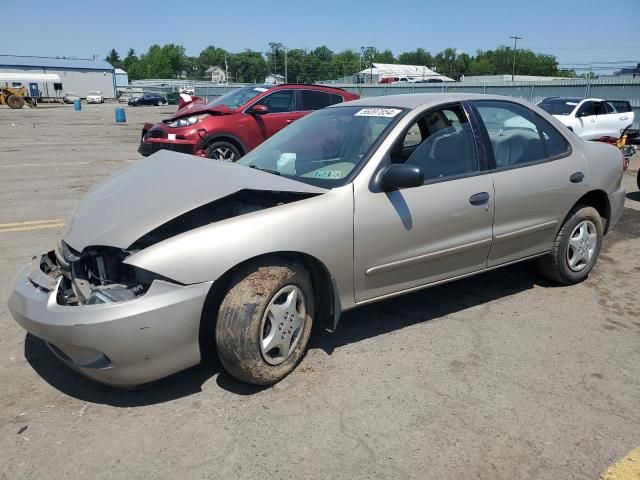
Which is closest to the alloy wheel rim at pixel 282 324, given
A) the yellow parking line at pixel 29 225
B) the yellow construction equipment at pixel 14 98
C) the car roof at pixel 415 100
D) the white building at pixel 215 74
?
the car roof at pixel 415 100

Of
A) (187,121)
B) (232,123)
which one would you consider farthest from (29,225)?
(232,123)

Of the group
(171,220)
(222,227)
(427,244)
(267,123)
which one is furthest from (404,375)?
(267,123)

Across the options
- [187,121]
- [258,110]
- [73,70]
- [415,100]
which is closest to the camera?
[415,100]

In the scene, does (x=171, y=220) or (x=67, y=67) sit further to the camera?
(x=67, y=67)

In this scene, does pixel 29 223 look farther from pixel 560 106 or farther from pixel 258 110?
pixel 560 106

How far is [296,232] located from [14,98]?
48565 mm

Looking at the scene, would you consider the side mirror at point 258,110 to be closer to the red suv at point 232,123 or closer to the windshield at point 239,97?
the red suv at point 232,123

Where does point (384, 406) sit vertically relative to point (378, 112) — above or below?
below

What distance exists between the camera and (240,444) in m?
2.57

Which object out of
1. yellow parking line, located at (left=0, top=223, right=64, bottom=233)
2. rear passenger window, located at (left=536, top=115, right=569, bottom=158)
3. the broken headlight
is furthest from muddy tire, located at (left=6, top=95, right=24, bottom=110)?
rear passenger window, located at (left=536, top=115, right=569, bottom=158)

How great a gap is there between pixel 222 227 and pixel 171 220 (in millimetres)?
268

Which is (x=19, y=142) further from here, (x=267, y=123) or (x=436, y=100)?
(x=436, y=100)

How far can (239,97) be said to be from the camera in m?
10.2

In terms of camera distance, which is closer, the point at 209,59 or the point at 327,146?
the point at 327,146
